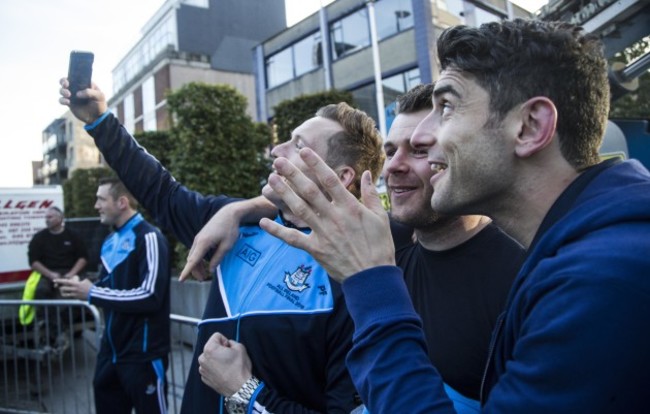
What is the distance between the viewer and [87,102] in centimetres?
240

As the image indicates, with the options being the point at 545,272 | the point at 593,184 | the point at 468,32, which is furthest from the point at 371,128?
the point at 545,272

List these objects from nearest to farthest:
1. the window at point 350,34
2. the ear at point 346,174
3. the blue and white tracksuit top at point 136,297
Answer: the ear at point 346,174
the blue and white tracksuit top at point 136,297
the window at point 350,34

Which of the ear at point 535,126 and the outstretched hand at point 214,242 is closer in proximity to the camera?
the ear at point 535,126

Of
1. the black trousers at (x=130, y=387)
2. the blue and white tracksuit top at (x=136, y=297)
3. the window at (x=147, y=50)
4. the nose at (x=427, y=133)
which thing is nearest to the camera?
the nose at (x=427, y=133)

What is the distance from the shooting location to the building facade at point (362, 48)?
57.8 feet

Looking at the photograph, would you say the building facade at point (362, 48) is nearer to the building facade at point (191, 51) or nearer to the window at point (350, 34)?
the window at point (350, 34)

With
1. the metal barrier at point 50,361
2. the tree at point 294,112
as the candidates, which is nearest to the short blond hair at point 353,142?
the metal barrier at point 50,361

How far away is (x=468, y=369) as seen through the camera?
1445 mm

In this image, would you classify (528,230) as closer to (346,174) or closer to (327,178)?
(327,178)

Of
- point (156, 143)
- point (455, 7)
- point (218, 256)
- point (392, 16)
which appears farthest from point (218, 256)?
point (455, 7)

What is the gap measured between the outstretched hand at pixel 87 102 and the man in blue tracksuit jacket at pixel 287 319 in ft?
3.31

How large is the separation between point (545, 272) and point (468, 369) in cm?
71

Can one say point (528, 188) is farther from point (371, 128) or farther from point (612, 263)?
point (371, 128)

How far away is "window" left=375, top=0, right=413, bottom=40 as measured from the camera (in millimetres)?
18156
